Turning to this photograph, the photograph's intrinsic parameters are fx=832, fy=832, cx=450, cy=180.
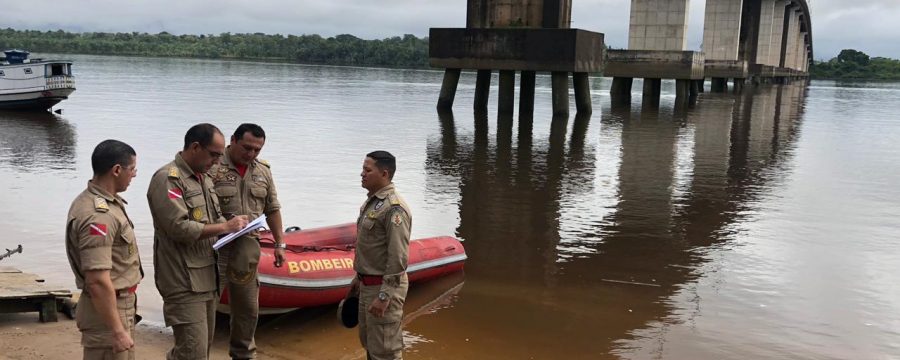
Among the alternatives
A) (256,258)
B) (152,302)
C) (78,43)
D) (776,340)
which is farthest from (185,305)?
(78,43)

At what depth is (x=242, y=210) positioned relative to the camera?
205 inches

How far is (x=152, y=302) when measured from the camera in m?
7.31

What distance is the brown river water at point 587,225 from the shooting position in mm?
7035

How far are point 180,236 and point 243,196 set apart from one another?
86 centimetres

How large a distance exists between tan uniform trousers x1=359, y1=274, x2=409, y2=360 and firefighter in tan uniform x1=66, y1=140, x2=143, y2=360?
135 centimetres

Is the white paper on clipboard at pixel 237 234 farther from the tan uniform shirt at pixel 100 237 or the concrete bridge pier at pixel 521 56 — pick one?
the concrete bridge pier at pixel 521 56

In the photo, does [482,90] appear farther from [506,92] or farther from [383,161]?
[383,161]

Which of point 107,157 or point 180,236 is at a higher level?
point 107,157

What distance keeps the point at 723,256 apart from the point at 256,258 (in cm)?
644

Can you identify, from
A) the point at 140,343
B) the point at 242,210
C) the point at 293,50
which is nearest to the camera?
the point at 242,210

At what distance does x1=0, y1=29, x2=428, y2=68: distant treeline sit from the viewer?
12169cm

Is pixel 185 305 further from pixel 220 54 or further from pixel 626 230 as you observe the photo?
pixel 220 54

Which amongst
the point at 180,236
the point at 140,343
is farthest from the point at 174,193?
the point at 140,343

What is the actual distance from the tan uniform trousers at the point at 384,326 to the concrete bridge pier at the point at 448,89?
2647 cm
